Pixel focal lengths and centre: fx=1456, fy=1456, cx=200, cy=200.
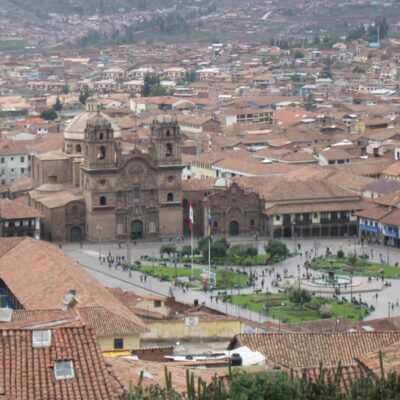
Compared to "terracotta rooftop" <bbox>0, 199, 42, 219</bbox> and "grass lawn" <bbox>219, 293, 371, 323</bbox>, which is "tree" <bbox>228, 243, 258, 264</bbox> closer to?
"grass lawn" <bbox>219, 293, 371, 323</bbox>

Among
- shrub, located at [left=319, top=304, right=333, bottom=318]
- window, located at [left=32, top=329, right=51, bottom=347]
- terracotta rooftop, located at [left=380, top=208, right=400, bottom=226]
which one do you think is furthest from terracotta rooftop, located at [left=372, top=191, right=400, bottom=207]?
window, located at [left=32, top=329, right=51, bottom=347]

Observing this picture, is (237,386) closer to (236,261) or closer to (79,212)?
(236,261)

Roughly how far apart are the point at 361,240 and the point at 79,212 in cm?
1915

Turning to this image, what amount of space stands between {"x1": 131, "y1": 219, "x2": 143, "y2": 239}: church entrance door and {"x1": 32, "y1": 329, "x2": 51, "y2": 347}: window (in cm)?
7335

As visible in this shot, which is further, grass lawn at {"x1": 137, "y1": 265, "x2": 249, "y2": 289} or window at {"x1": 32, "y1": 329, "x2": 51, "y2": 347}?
grass lawn at {"x1": 137, "y1": 265, "x2": 249, "y2": 289}

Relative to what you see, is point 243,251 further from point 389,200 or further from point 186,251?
point 389,200

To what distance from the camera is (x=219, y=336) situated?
50.8 meters

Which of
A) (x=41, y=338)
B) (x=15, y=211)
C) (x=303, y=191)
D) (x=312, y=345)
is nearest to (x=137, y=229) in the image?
(x=15, y=211)

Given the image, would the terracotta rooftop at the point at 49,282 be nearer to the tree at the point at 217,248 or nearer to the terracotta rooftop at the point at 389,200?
the tree at the point at 217,248

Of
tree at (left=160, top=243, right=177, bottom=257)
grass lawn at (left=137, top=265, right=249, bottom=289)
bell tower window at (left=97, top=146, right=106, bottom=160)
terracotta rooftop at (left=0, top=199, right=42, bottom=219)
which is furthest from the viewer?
bell tower window at (left=97, top=146, right=106, bottom=160)

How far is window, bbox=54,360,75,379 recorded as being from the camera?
24859mm

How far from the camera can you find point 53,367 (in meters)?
25.1

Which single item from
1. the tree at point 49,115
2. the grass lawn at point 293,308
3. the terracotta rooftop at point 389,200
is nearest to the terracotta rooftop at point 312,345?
the grass lawn at point 293,308

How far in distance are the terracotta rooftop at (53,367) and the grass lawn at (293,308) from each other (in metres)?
41.8
